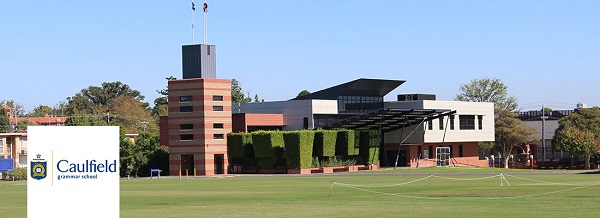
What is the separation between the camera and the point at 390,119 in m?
106

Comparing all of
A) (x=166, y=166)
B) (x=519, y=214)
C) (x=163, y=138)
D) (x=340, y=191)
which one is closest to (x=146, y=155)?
(x=166, y=166)

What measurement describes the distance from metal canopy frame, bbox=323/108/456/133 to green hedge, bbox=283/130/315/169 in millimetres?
5844

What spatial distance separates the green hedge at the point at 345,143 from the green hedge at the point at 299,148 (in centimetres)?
469

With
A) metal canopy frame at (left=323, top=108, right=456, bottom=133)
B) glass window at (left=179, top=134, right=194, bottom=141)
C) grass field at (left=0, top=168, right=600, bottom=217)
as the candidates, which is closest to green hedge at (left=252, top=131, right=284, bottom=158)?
glass window at (left=179, top=134, right=194, bottom=141)

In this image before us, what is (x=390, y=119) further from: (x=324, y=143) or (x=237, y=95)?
(x=237, y=95)

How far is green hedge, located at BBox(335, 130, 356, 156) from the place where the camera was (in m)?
102

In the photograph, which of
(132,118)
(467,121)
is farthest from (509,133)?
(132,118)

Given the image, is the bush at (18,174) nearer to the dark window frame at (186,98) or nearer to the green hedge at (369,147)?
the dark window frame at (186,98)

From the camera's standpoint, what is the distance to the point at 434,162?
115188 mm

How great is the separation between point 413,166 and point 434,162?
13.9ft

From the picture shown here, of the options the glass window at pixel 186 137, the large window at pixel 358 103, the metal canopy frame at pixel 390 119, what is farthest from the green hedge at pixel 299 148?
the large window at pixel 358 103

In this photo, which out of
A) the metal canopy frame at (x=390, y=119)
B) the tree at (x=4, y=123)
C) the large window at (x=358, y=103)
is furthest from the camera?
the tree at (x=4, y=123)

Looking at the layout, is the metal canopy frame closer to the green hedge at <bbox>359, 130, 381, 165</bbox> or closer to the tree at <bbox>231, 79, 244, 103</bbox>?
the green hedge at <bbox>359, 130, 381, 165</bbox>

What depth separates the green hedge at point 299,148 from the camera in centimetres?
9719
